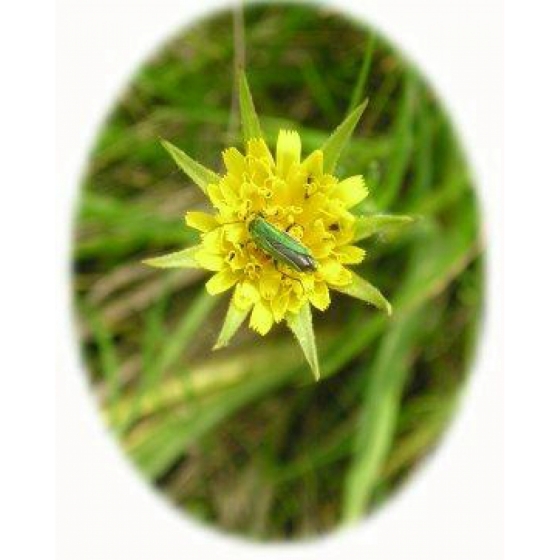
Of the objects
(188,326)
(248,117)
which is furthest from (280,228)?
(188,326)

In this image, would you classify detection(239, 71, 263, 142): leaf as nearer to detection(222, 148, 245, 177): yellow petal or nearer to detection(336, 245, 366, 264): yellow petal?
detection(222, 148, 245, 177): yellow petal

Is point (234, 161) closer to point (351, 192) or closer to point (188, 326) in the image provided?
point (351, 192)

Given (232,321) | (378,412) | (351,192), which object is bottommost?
(378,412)

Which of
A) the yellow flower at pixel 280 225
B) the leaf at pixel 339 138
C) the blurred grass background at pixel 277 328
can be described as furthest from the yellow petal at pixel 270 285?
the blurred grass background at pixel 277 328

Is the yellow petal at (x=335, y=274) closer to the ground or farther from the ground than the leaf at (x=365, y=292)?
farther from the ground

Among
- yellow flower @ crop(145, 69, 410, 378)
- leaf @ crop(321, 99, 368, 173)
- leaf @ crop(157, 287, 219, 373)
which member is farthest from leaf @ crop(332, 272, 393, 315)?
leaf @ crop(157, 287, 219, 373)

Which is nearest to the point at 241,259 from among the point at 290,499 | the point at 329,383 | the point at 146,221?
the point at 146,221

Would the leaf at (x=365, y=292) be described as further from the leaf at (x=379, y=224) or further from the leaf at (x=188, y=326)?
the leaf at (x=188, y=326)
